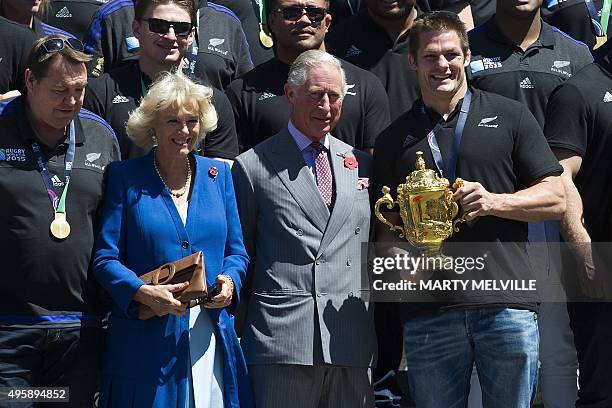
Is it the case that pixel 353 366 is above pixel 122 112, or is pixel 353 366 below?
below

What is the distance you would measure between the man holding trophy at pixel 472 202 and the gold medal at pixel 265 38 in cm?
250

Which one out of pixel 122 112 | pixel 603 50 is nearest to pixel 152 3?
pixel 122 112

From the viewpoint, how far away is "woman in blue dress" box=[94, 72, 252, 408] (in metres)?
5.96

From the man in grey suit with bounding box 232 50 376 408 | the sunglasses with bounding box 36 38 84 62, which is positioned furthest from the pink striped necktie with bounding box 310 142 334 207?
the sunglasses with bounding box 36 38 84 62

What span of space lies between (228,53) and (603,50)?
2.53 metres

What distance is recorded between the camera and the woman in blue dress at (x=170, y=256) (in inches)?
235

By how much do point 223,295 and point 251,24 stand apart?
362cm

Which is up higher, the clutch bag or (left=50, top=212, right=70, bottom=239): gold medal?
(left=50, top=212, right=70, bottom=239): gold medal

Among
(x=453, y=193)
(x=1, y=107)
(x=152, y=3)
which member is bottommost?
(x=453, y=193)

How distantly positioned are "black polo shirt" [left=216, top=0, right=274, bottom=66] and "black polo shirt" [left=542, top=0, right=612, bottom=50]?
85.3 inches

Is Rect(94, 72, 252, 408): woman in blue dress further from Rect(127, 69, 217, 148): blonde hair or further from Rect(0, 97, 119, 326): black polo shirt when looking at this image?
Rect(0, 97, 119, 326): black polo shirt

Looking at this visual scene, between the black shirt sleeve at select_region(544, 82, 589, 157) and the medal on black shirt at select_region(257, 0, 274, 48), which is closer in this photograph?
the black shirt sleeve at select_region(544, 82, 589, 157)

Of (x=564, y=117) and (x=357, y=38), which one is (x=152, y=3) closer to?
(x=357, y=38)

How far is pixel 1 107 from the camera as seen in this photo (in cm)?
626
